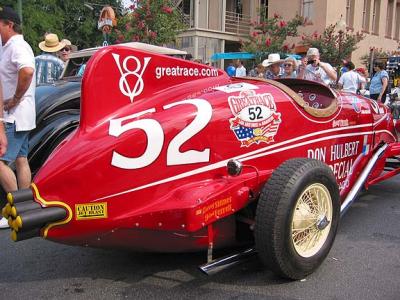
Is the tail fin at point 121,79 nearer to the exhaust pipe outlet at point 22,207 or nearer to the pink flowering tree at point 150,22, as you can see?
the exhaust pipe outlet at point 22,207

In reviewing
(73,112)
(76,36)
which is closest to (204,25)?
(76,36)

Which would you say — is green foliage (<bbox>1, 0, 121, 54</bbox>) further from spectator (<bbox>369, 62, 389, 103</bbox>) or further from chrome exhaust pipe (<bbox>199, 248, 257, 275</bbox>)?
chrome exhaust pipe (<bbox>199, 248, 257, 275</bbox>)

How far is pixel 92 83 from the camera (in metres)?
2.82

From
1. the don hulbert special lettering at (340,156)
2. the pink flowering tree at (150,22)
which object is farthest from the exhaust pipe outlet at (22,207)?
the pink flowering tree at (150,22)

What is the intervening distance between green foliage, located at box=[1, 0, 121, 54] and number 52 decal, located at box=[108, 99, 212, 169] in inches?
996

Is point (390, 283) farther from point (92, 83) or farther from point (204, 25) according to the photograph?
point (204, 25)

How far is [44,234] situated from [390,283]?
2.27m

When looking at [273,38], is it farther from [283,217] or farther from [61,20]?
[61,20]

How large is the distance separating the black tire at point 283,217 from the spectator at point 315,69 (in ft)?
11.9

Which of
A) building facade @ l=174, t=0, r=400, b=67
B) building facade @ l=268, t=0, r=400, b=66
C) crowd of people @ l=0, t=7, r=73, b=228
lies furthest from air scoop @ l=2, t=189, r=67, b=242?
building facade @ l=174, t=0, r=400, b=67

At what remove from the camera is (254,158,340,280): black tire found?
2.89 metres

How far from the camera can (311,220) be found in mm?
3217

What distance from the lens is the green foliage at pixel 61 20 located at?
2664cm

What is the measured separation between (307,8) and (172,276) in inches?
940
